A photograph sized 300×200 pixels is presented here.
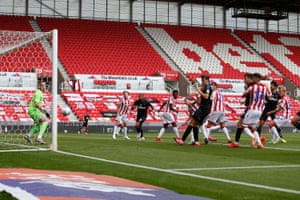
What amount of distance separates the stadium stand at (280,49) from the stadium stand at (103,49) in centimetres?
1018

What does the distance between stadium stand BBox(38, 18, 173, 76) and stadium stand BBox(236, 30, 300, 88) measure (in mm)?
10177

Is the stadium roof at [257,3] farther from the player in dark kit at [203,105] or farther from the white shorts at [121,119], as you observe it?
the player in dark kit at [203,105]

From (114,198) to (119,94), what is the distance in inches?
1280

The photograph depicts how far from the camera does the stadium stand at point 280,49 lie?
46188 millimetres

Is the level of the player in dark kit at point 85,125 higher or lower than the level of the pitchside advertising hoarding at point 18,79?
lower

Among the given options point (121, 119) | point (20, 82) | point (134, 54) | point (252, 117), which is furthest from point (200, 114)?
point (134, 54)

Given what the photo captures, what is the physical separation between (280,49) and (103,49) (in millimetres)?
16567

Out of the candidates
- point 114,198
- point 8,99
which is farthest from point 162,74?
point 114,198

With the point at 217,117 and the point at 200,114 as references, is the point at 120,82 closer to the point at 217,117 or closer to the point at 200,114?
the point at 217,117

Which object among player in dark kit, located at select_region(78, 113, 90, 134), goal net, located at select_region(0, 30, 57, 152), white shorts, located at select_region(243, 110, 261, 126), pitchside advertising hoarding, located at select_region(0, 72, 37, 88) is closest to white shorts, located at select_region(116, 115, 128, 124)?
goal net, located at select_region(0, 30, 57, 152)

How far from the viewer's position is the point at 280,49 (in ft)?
160

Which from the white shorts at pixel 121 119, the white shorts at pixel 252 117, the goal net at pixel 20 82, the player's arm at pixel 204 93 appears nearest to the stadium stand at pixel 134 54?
the goal net at pixel 20 82

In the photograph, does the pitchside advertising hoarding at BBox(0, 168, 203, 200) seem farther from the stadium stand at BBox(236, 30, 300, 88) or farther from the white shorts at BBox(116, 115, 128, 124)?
the stadium stand at BBox(236, 30, 300, 88)

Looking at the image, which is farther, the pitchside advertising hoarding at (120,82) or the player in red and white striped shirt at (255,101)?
the pitchside advertising hoarding at (120,82)
